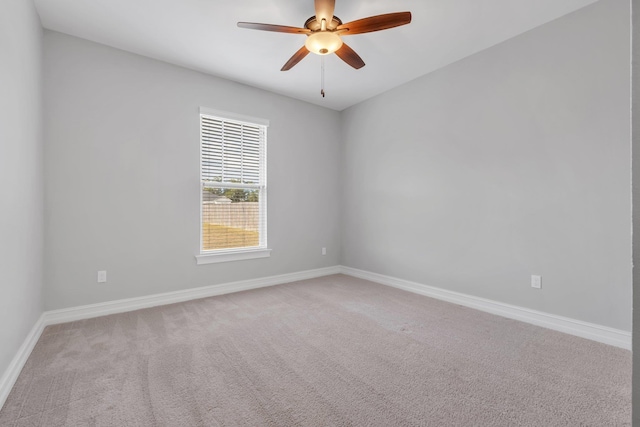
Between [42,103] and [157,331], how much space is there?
2339mm

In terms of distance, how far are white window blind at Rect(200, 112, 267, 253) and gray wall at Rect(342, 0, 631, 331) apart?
181 cm

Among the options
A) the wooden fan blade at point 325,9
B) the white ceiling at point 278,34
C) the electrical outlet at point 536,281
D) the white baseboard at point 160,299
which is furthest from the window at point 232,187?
the electrical outlet at point 536,281

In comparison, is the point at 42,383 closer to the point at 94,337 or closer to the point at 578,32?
the point at 94,337

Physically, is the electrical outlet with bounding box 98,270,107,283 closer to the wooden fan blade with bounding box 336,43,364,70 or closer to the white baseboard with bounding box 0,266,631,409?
the white baseboard with bounding box 0,266,631,409

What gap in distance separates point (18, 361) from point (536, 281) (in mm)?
4157

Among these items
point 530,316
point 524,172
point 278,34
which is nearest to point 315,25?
point 278,34

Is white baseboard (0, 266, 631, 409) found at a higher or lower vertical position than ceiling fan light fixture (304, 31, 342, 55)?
lower

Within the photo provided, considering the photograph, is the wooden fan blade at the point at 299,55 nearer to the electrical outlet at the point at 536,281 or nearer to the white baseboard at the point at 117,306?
the white baseboard at the point at 117,306

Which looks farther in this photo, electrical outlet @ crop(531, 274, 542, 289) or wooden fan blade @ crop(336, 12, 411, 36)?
electrical outlet @ crop(531, 274, 542, 289)

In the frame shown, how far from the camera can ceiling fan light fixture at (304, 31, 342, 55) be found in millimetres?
2311

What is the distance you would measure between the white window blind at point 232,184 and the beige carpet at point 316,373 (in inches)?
45.9

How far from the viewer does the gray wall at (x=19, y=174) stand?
1742 mm

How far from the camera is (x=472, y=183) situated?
130 inches

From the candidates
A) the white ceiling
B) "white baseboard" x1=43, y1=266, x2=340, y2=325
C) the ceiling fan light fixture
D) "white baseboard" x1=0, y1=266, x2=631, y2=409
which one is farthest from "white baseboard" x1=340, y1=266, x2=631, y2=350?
the ceiling fan light fixture
